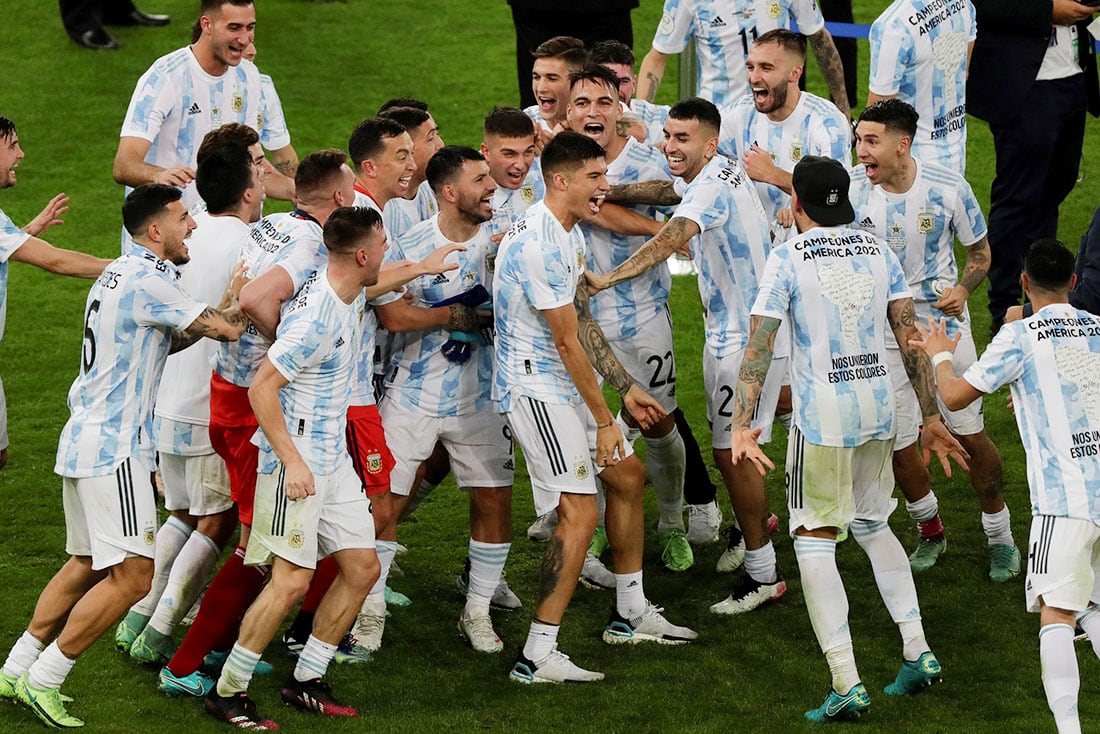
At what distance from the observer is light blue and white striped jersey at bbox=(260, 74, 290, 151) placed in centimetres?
855

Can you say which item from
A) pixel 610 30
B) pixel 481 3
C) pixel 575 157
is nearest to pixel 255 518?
pixel 575 157

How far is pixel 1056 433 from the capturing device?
5613 mm

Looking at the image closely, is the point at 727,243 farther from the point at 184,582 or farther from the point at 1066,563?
the point at 184,582

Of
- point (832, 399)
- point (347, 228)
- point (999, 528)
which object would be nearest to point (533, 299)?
point (347, 228)

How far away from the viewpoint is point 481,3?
16.5 metres

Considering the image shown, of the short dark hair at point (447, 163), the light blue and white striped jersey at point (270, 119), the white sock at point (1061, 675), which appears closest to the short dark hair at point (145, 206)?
the short dark hair at point (447, 163)

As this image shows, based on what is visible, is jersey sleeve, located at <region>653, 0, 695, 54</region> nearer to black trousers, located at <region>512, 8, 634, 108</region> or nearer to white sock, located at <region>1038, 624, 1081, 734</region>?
black trousers, located at <region>512, 8, 634, 108</region>

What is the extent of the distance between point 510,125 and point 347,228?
1.44 m

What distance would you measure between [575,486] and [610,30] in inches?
202

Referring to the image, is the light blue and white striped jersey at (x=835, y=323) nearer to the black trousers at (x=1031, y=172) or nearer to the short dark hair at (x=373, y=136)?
the short dark hair at (x=373, y=136)

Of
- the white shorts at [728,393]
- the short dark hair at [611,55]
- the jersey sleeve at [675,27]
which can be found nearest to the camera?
the white shorts at [728,393]

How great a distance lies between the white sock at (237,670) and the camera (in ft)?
19.4

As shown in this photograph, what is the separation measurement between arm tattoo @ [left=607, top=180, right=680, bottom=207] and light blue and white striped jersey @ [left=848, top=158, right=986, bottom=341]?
86cm

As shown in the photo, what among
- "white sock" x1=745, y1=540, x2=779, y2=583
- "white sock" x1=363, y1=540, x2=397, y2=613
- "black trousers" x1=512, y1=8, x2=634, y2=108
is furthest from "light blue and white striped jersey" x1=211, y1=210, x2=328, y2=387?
"black trousers" x1=512, y1=8, x2=634, y2=108
